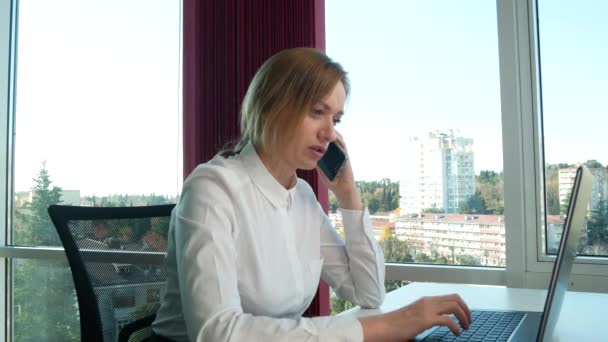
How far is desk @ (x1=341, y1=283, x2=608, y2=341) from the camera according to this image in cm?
120

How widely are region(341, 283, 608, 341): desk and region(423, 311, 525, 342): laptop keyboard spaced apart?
0.30 ft

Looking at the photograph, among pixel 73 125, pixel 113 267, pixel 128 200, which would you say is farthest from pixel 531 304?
pixel 73 125

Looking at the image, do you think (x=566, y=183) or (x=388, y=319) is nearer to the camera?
(x=388, y=319)

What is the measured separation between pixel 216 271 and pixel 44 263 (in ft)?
8.35

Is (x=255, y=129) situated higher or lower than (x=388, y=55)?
lower

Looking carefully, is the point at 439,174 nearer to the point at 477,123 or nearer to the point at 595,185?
the point at 477,123

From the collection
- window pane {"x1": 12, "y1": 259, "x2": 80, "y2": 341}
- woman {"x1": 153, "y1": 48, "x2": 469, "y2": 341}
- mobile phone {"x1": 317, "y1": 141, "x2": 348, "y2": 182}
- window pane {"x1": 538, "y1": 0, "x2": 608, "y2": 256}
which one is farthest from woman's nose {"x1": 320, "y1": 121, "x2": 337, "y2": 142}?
window pane {"x1": 12, "y1": 259, "x2": 80, "y2": 341}

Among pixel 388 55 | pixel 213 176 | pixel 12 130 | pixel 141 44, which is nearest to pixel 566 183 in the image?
pixel 388 55

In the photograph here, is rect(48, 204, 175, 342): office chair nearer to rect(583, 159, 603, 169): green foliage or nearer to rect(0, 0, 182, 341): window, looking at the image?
rect(0, 0, 182, 341): window

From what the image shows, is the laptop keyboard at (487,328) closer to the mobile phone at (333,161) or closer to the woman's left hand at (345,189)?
the woman's left hand at (345,189)

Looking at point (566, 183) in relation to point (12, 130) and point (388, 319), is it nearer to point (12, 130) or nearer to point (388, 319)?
point (388, 319)

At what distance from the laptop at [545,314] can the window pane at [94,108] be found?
1976 mm

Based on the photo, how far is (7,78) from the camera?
3.34 m

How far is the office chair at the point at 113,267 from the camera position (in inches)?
56.6
